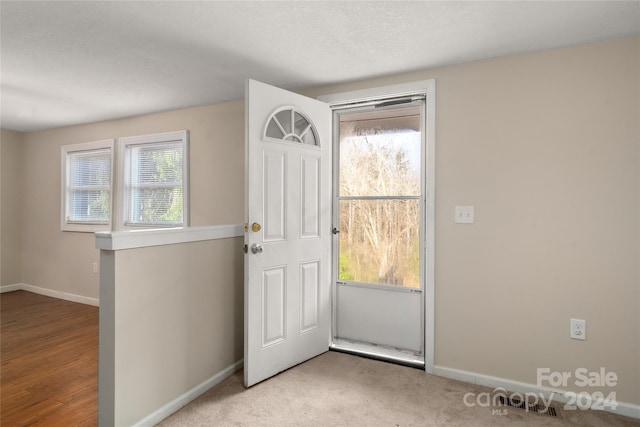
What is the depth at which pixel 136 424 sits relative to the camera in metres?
1.98

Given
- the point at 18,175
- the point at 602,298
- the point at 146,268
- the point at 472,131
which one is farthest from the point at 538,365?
the point at 18,175

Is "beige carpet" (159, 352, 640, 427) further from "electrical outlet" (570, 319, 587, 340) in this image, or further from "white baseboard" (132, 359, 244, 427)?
"electrical outlet" (570, 319, 587, 340)

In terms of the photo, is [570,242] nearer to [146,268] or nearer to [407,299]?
[407,299]

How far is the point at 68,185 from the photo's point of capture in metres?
4.94

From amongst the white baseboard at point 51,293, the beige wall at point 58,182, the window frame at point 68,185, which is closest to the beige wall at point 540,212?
the beige wall at point 58,182

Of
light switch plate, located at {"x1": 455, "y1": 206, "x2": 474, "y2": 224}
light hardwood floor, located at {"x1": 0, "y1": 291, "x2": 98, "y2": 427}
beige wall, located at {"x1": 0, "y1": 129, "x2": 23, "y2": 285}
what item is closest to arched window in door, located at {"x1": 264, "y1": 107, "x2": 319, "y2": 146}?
light switch plate, located at {"x1": 455, "y1": 206, "x2": 474, "y2": 224}

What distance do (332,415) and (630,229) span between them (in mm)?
2105

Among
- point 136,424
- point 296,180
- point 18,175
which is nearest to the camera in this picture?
point 136,424

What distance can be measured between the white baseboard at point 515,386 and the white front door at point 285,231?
1.01 metres

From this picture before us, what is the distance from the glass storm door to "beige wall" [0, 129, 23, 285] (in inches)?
195

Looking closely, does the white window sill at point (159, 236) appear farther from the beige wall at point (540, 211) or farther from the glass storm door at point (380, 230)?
the beige wall at point (540, 211)

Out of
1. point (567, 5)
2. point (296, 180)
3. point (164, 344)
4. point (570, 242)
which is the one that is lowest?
point (164, 344)

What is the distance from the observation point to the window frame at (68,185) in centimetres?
449

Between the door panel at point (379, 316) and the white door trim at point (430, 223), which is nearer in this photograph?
the white door trim at point (430, 223)
